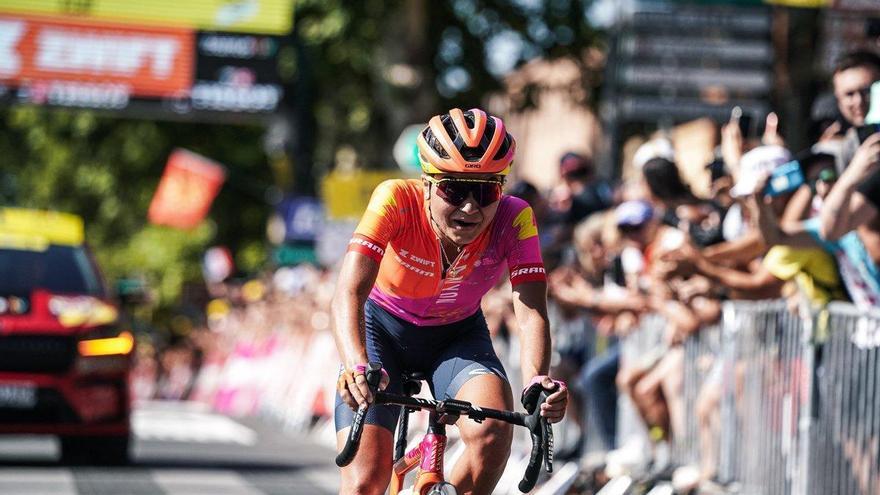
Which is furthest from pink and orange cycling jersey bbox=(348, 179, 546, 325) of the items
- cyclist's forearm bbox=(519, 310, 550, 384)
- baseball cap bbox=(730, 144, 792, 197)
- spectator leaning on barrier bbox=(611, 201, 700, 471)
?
spectator leaning on barrier bbox=(611, 201, 700, 471)

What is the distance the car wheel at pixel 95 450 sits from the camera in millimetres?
14484

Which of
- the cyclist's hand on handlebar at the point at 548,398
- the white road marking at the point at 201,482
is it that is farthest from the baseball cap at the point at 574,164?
the cyclist's hand on handlebar at the point at 548,398

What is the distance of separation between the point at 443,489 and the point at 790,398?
3472 millimetres

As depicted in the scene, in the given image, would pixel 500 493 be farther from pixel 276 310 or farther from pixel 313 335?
pixel 276 310

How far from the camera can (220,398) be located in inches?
1302

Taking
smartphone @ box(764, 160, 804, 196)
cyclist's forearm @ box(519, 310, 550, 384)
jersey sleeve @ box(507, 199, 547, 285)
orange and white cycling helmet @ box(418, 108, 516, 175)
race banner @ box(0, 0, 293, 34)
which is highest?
race banner @ box(0, 0, 293, 34)

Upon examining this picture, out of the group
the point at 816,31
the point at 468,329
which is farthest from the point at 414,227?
the point at 816,31

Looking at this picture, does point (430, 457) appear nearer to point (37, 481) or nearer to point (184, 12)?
point (37, 481)

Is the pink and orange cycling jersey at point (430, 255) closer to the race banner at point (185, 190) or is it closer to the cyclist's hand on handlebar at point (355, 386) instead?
the cyclist's hand on handlebar at point (355, 386)

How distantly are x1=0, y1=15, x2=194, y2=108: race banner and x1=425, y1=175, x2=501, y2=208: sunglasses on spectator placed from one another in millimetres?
20118

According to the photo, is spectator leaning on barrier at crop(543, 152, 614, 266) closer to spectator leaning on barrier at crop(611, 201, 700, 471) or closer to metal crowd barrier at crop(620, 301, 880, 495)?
spectator leaning on barrier at crop(611, 201, 700, 471)

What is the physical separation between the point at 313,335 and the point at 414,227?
1743 cm

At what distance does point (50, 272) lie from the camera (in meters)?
14.6

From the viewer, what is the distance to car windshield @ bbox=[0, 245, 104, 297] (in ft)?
47.4
